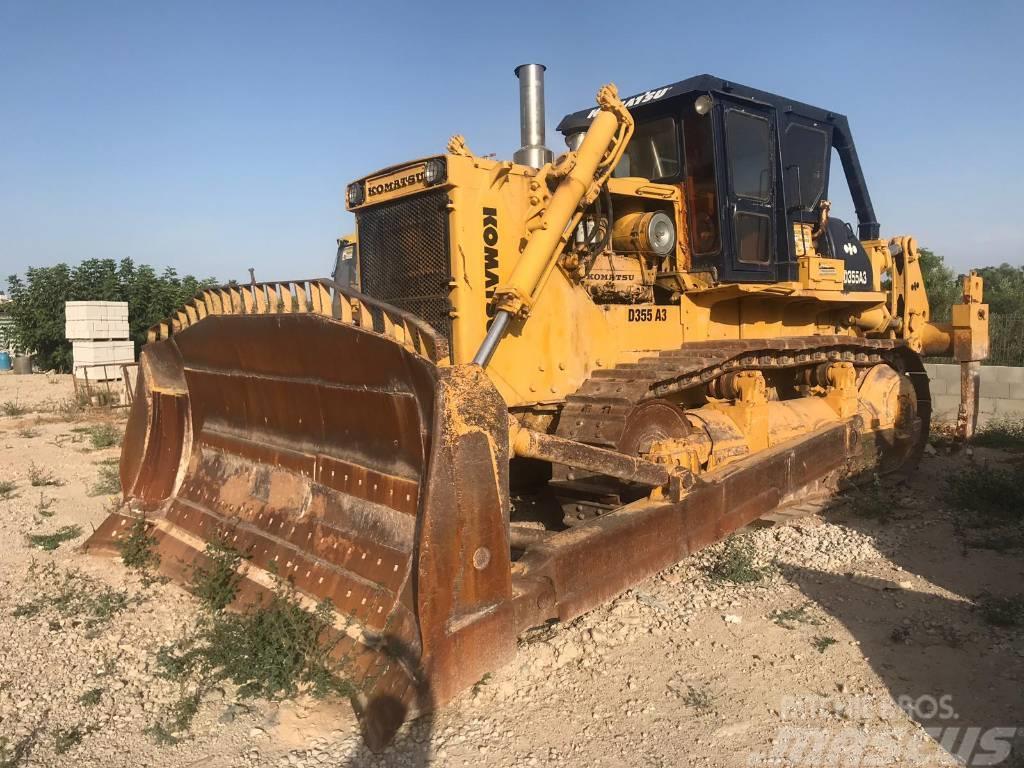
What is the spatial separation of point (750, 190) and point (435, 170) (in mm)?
2719

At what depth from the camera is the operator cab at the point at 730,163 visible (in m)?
5.84

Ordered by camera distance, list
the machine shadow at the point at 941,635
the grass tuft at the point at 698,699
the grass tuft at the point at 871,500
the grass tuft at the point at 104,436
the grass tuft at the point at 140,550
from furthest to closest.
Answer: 1. the grass tuft at the point at 104,436
2. the grass tuft at the point at 871,500
3. the grass tuft at the point at 140,550
4. the grass tuft at the point at 698,699
5. the machine shadow at the point at 941,635

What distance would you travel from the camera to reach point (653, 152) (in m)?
6.19

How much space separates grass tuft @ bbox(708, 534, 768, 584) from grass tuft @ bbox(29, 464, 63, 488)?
21.6 feet

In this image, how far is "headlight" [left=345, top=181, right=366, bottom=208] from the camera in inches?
213

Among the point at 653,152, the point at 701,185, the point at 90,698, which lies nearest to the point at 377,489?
the point at 90,698

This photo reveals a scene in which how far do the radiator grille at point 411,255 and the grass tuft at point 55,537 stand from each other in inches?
114

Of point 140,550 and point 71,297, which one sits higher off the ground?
point 71,297

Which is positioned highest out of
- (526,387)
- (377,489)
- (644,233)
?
(644,233)

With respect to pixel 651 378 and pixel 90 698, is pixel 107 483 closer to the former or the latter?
pixel 90 698

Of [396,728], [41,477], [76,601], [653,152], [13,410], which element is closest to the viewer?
[396,728]

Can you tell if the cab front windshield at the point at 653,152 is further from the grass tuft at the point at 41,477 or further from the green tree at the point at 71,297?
the green tree at the point at 71,297

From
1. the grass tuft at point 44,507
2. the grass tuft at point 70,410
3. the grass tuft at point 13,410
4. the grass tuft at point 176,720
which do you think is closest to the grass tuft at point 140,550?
the grass tuft at point 176,720

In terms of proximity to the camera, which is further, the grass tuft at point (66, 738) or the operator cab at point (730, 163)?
the operator cab at point (730, 163)
